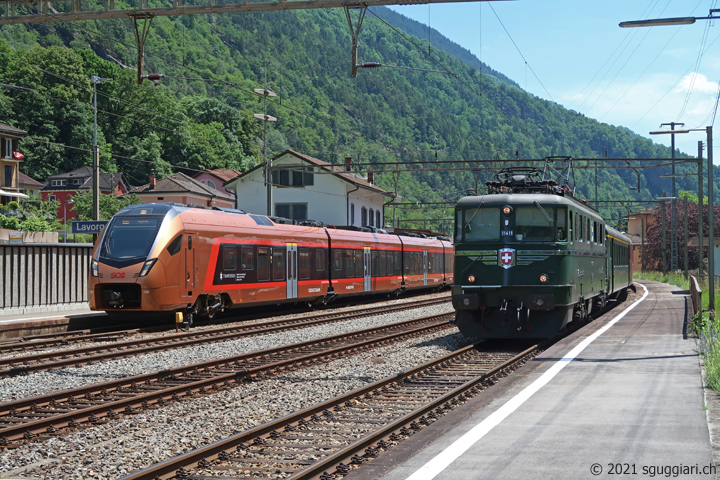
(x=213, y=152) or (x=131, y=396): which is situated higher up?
(x=213, y=152)

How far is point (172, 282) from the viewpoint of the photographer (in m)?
19.3

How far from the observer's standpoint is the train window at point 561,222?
1568cm

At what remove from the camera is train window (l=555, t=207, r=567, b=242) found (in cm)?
1568

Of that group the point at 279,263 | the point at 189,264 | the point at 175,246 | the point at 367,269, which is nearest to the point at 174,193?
the point at 367,269

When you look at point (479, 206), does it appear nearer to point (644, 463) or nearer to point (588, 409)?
point (588, 409)

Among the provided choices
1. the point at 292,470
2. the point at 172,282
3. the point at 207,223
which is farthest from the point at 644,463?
the point at 207,223

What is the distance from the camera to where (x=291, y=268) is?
25734 mm

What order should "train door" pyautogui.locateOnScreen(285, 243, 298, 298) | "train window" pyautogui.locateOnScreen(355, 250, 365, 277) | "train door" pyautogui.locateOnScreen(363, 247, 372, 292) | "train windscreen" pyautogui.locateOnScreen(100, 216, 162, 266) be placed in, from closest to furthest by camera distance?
"train windscreen" pyautogui.locateOnScreen(100, 216, 162, 266), "train door" pyautogui.locateOnScreen(285, 243, 298, 298), "train window" pyautogui.locateOnScreen(355, 250, 365, 277), "train door" pyautogui.locateOnScreen(363, 247, 372, 292)

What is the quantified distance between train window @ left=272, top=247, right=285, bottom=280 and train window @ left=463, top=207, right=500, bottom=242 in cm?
975

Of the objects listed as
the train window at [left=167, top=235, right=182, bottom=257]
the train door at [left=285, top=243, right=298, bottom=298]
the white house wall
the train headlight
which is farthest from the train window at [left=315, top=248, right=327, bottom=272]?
the white house wall

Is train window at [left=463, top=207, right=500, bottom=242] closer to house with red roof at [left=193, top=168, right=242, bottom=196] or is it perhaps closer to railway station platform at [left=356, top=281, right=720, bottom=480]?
railway station platform at [left=356, top=281, right=720, bottom=480]

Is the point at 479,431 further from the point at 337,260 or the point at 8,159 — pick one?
the point at 8,159

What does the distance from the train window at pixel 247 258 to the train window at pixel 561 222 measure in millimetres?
9961

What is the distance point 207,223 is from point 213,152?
296 feet
